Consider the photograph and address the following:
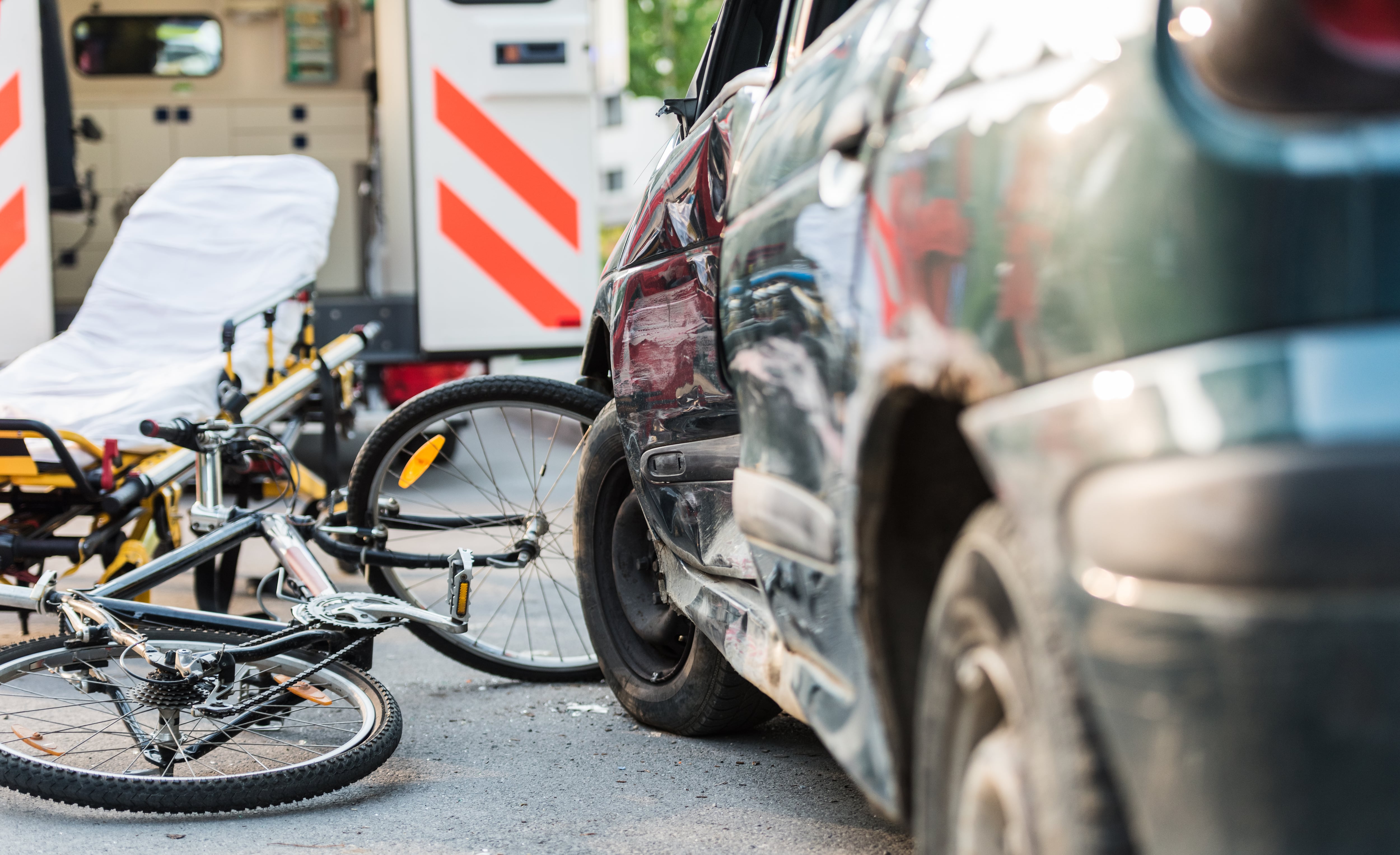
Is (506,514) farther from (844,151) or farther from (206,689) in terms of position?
(844,151)

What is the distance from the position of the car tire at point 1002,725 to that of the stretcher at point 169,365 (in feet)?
7.77

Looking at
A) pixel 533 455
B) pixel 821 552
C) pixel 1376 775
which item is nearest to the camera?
pixel 1376 775

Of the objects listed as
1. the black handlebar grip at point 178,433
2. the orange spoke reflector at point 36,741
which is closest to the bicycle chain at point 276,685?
the orange spoke reflector at point 36,741

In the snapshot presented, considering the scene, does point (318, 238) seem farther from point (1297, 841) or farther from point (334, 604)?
point (1297, 841)

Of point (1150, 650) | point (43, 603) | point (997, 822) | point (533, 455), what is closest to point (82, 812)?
point (43, 603)

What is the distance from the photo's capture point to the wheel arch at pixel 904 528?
1466 millimetres

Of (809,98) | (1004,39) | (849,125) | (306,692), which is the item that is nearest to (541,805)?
(306,692)

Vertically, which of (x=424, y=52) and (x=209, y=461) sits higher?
(x=424, y=52)

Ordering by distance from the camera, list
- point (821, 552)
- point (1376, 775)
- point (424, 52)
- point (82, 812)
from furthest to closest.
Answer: point (424, 52)
point (82, 812)
point (821, 552)
point (1376, 775)

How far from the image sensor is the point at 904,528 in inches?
61.8

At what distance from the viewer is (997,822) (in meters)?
1.27

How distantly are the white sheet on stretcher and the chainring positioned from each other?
1.37m

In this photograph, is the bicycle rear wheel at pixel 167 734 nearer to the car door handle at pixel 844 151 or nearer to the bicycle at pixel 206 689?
the bicycle at pixel 206 689

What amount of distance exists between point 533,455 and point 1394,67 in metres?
2.94
